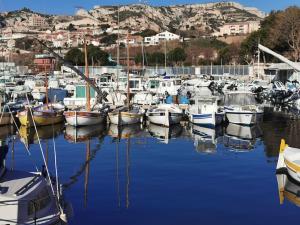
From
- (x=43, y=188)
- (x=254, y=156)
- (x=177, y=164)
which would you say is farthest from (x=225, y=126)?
(x=43, y=188)

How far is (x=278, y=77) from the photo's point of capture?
71.4 m

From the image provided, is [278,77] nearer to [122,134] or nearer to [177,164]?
[122,134]

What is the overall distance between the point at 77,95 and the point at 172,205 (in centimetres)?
2792

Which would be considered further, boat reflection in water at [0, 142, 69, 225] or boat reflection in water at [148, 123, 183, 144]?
boat reflection in water at [148, 123, 183, 144]

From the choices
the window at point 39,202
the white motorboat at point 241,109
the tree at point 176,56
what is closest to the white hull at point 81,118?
the white motorboat at point 241,109

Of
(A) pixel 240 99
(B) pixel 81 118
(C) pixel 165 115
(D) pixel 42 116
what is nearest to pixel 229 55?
(A) pixel 240 99

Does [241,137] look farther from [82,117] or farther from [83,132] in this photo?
[82,117]

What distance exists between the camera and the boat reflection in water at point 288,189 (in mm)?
17844

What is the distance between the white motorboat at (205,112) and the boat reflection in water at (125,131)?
13.5 feet

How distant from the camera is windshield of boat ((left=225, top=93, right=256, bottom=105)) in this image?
129ft

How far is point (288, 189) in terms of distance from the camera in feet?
62.2

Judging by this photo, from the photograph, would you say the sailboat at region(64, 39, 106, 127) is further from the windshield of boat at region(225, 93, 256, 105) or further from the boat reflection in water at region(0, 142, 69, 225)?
the boat reflection in water at region(0, 142, 69, 225)

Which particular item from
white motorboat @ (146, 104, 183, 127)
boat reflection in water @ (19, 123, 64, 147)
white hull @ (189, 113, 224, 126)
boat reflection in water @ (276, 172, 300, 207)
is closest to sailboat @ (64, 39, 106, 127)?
boat reflection in water @ (19, 123, 64, 147)

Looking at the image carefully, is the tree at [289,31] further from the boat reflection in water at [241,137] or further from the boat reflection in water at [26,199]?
the boat reflection in water at [26,199]
